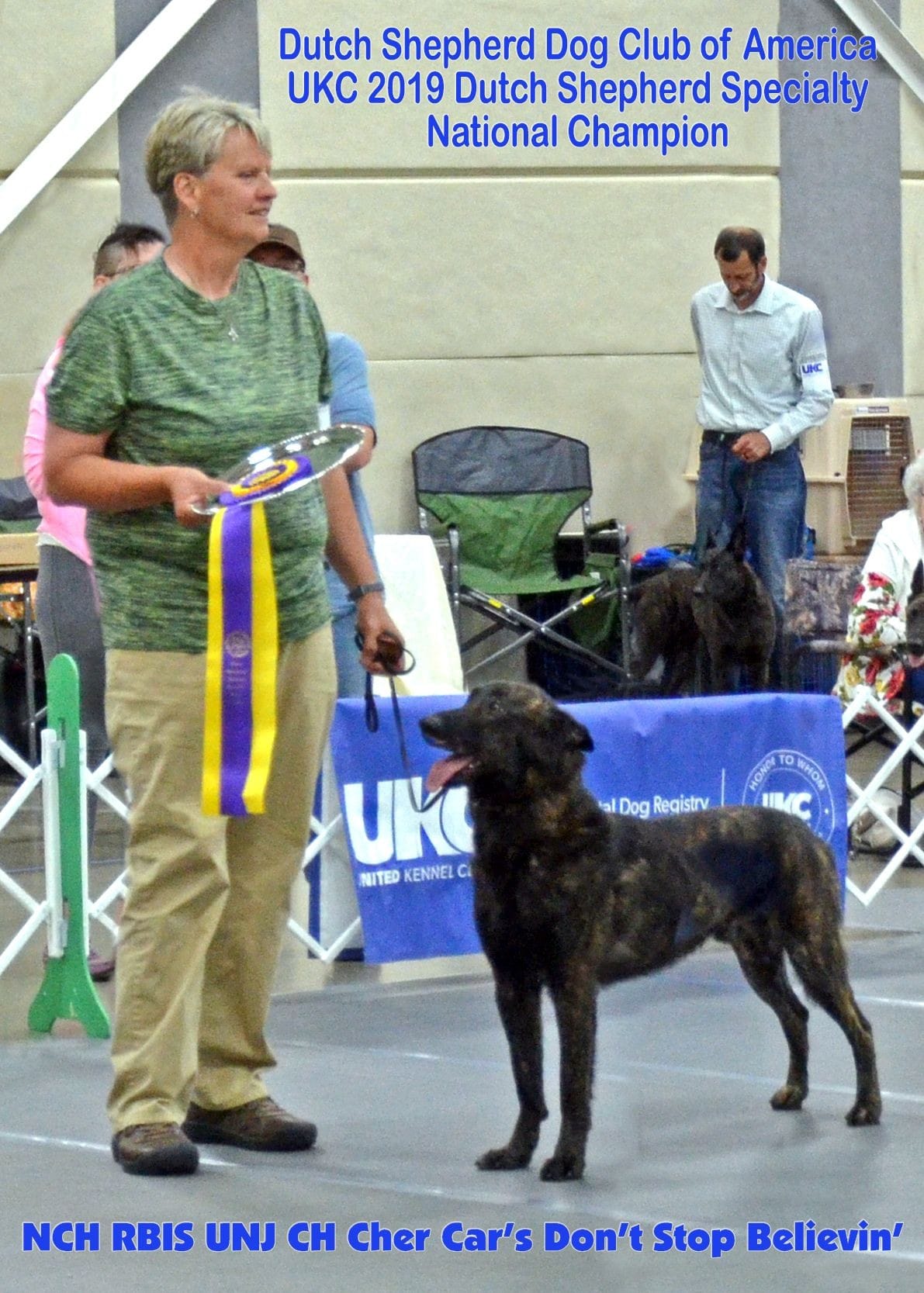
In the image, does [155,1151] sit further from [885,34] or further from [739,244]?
[885,34]

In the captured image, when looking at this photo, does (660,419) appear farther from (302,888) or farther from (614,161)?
(302,888)

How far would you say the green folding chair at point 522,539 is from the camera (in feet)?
28.4

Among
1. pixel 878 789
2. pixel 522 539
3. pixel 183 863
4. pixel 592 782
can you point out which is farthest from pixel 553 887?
pixel 522 539

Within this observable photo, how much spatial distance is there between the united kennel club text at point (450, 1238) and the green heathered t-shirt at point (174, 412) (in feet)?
2.83

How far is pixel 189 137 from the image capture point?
11.0ft

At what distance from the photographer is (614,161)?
966 cm

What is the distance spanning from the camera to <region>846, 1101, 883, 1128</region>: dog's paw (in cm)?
381

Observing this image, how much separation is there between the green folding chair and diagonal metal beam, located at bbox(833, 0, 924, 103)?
2446 mm

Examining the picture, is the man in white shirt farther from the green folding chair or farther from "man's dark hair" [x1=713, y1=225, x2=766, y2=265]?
the green folding chair

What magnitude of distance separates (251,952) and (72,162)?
6.10 meters

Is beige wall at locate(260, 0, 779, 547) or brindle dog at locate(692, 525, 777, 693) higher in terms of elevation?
beige wall at locate(260, 0, 779, 547)

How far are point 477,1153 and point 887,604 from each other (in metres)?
3.38

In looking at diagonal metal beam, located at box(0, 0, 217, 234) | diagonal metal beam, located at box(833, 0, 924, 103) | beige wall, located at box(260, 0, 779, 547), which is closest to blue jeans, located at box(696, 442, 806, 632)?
beige wall, located at box(260, 0, 779, 547)

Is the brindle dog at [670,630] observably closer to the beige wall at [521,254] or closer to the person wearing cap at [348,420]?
the beige wall at [521,254]
